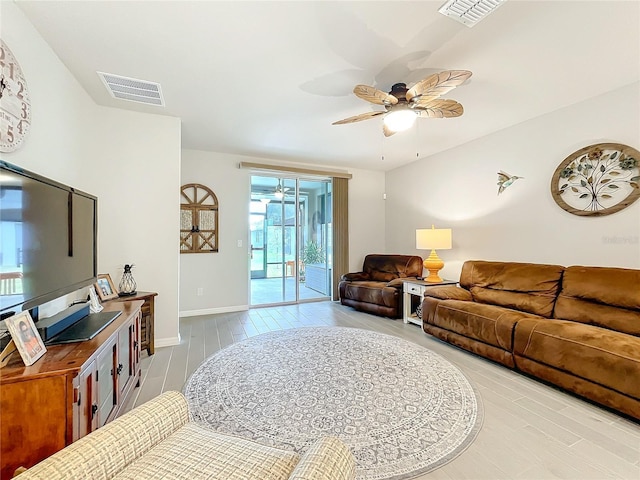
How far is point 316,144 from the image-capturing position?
4176mm

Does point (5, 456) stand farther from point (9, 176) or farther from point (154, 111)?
point (154, 111)

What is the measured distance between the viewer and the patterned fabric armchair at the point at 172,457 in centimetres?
82

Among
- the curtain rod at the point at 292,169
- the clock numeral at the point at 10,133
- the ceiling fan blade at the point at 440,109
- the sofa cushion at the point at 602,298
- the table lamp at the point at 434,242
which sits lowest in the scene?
the sofa cushion at the point at 602,298

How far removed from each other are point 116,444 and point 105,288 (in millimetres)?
2167

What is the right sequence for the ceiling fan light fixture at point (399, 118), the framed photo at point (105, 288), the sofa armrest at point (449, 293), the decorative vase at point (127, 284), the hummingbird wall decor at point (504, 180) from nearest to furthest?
the ceiling fan light fixture at point (399, 118) < the framed photo at point (105, 288) < the decorative vase at point (127, 284) < the sofa armrest at point (449, 293) < the hummingbird wall decor at point (504, 180)

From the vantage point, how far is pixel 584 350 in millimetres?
2062

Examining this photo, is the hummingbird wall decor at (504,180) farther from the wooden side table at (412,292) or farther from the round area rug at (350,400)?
the round area rug at (350,400)

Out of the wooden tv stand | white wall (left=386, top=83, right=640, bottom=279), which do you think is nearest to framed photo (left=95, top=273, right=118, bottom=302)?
the wooden tv stand

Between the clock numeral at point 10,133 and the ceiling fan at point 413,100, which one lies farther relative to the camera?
the ceiling fan at point 413,100

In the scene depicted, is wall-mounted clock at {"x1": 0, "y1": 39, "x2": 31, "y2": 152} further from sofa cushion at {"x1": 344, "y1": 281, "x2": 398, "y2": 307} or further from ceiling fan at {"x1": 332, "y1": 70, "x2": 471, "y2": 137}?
sofa cushion at {"x1": 344, "y1": 281, "x2": 398, "y2": 307}

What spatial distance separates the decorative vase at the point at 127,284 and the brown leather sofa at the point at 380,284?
312cm

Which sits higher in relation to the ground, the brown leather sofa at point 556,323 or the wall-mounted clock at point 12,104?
the wall-mounted clock at point 12,104

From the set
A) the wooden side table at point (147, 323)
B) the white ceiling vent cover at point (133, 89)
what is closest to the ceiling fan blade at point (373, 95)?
the white ceiling vent cover at point (133, 89)

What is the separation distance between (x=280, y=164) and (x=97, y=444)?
181 inches
